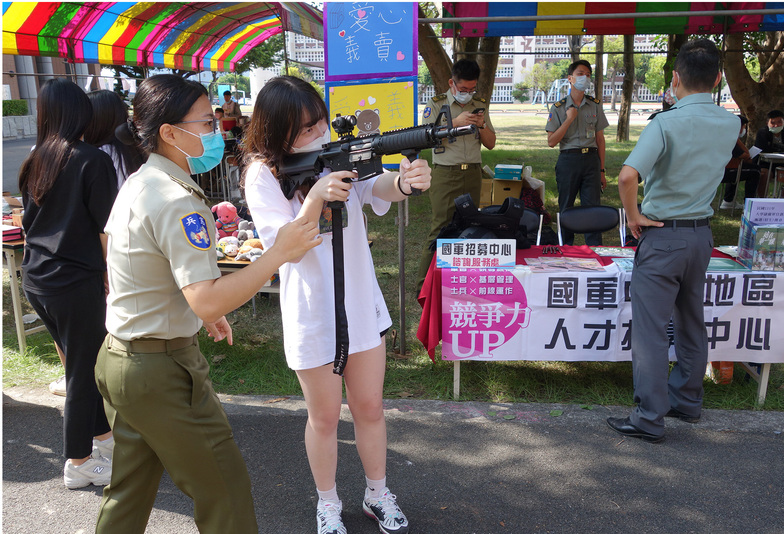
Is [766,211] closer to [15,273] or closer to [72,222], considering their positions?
[72,222]

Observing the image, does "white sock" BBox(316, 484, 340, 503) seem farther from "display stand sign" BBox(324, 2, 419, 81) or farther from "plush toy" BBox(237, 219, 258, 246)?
"plush toy" BBox(237, 219, 258, 246)

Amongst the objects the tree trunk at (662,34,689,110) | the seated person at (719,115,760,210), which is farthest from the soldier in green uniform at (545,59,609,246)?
the seated person at (719,115,760,210)

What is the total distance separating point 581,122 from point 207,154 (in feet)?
17.6

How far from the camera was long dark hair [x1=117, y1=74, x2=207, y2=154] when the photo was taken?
5.90ft

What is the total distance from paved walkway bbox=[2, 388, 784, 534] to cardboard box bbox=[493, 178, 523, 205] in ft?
13.2

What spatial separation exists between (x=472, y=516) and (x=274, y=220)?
1.65m

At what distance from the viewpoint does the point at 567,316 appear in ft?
12.1

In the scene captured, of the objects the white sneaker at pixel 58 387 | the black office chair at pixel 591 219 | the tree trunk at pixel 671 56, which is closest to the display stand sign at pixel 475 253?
the black office chair at pixel 591 219

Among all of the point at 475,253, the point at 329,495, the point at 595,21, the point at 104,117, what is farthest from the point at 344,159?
the point at 595,21

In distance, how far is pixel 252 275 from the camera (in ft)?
5.59

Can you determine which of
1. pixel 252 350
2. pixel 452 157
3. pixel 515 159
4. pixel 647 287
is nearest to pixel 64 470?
pixel 252 350

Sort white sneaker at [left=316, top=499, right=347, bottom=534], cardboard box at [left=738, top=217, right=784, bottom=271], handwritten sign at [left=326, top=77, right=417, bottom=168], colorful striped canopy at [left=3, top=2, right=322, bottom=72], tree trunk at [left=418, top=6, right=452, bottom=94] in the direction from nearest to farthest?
white sneaker at [left=316, top=499, right=347, bottom=534] → cardboard box at [left=738, top=217, right=784, bottom=271] → handwritten sign at [left=326, top=77, right=417, bottom=168] → colorful striped canopy at [left=3, top=2, right=322, bottom=72] → tree trunk at [left=418, top=6, right=452, bottom=94]

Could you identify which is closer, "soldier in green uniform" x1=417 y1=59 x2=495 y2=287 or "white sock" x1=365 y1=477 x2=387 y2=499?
"white sock" x1=365 y1=477 x2=387 y2=499

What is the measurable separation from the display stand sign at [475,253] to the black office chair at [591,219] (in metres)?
1.29
